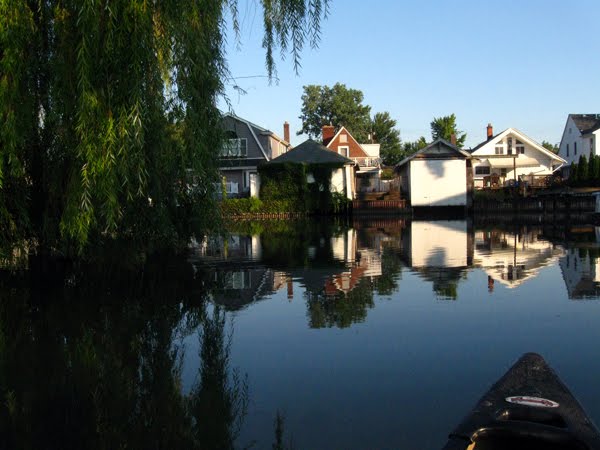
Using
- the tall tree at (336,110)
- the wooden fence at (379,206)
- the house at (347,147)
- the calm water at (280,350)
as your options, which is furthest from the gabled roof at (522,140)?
the calm water at (280,350)

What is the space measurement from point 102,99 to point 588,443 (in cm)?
567

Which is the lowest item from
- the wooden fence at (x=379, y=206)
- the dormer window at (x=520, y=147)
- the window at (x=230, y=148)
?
the wooden fence at (x=379, y=206)

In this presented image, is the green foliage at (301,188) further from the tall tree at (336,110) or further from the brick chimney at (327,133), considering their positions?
the tall tree at (336,110)

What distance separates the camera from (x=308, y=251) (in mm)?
20094

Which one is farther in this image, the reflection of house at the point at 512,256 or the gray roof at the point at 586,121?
the gray roof at the point at 586,121

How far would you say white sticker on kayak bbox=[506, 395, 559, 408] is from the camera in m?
4.10

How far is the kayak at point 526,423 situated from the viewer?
12.1ft

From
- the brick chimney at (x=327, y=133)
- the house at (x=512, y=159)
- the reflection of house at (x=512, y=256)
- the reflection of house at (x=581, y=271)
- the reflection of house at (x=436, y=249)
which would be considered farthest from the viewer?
the brick chimney at (x=327, y=133)

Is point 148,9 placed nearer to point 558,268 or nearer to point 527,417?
point 527,417

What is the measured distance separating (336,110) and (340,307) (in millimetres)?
87231

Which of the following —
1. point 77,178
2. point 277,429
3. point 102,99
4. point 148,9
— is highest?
point 148,9

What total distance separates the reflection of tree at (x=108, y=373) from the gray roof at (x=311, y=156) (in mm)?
34400

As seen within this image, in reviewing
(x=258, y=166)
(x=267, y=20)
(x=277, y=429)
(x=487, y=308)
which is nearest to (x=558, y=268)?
(x=487, y=308)

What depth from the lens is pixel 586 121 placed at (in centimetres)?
6162
